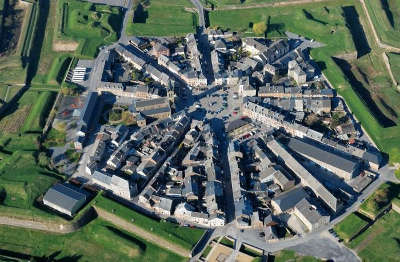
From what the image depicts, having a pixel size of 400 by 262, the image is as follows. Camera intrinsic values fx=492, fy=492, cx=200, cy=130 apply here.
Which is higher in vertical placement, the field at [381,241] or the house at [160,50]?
the house at [160,50]

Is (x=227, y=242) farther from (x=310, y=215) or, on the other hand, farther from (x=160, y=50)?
(x=160, y=50)

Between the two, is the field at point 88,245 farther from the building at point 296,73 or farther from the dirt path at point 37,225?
the building at point 296,73

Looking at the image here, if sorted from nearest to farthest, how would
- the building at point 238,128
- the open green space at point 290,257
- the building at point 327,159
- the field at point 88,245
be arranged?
the open green space at point 290,257, the field at point 88,245, the building at point 327,159, the building at point 238,128

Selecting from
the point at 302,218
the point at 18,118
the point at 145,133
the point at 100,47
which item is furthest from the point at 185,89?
the point at 302,218

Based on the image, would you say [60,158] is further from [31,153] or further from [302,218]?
[302,218]

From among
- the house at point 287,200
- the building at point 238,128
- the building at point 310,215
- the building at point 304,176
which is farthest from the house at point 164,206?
the building at point 304,176

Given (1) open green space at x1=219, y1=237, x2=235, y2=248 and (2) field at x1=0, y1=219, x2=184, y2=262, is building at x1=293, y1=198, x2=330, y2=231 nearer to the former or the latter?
(1) open green space at x1=219, y1=237, x2=235, y2=248

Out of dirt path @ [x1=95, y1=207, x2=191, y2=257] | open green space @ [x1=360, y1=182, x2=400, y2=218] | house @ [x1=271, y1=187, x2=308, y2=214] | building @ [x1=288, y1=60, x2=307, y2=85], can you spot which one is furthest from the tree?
dirt path @ [x1=95, y1=207, x2=191, y2=257]
